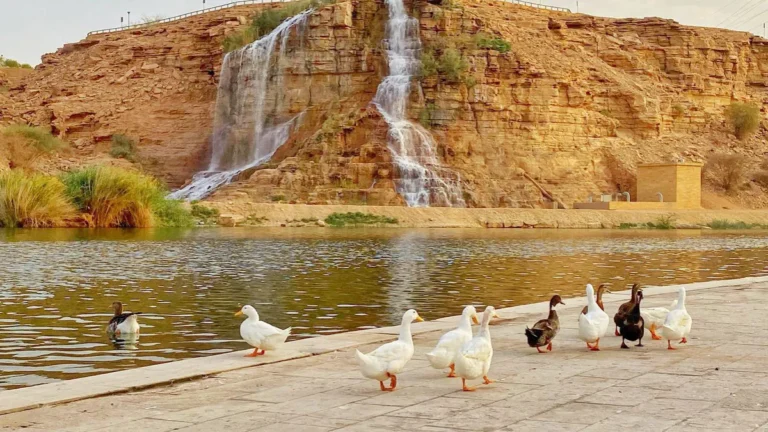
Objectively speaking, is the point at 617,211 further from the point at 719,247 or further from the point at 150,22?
the point at 150,22

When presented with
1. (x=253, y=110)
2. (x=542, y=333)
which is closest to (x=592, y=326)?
(x=542, y=333)

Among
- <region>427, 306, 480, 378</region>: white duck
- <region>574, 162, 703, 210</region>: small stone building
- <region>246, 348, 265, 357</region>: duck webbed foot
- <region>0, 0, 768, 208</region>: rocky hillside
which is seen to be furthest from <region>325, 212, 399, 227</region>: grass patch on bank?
<region>427, 306, 480, 378</region>: white duck

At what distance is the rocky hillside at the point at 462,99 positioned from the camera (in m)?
65.1

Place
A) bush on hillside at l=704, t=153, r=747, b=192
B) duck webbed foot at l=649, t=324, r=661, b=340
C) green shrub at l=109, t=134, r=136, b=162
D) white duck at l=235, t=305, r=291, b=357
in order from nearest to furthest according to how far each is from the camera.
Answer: white duck at l=235, t=305, r=291, b=357 → duck webbed foot at l=649, t=324, r=661, b=340 → green shrub at l=109, t=134, r=136, b=162 → bush on hillside at l=704, t=153, r=747, b=192

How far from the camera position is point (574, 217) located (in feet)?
200

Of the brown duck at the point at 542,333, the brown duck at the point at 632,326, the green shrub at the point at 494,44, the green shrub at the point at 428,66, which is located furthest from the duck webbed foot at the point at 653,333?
the green shrub at the point at 494,44

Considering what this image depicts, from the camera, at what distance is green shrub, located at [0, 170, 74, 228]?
43.4 meters

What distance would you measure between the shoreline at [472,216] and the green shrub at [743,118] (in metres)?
16.7

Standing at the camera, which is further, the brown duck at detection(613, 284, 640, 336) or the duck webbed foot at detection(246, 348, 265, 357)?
the brown duck at detection(613, 284, 640, 336)

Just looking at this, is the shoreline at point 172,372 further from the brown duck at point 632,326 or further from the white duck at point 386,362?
the brown duck at point 632,326

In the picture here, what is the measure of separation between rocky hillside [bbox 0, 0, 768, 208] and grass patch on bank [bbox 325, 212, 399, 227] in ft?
13.6

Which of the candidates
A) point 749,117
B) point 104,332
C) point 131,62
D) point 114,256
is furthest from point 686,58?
point 104,332

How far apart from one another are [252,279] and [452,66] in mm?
45520

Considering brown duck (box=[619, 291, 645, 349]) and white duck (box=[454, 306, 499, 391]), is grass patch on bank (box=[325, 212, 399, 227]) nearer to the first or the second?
brown duck (box=[619, 291, 645, 349])
